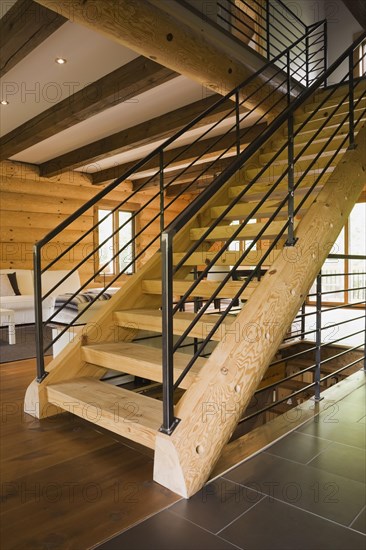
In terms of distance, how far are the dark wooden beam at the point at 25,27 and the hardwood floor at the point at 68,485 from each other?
244cm

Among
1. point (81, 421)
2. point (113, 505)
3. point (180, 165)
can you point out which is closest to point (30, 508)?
point (113, 505)

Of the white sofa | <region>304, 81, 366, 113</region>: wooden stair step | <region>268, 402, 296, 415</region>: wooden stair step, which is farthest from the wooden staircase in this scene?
the white sofa

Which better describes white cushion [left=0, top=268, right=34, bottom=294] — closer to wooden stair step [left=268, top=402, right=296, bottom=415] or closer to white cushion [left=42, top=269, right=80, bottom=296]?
white cushion [left=42, top=269, right=80, bottom=296]

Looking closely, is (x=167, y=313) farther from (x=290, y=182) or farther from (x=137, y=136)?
(x=137, y=136)

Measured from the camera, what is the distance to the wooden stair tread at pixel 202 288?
8.00 feet

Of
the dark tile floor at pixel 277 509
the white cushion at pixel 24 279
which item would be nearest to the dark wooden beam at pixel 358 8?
the dark tile floor at pixel 277 509

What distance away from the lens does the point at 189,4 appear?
2.87 m

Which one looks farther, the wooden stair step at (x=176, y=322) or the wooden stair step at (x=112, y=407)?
the wooden stair step at (x=176, y=322)

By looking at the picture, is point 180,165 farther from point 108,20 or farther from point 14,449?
point 14,449

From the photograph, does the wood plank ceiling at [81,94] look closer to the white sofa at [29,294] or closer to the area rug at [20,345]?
the white sofa at [29,294]

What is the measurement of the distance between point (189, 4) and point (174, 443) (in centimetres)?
281

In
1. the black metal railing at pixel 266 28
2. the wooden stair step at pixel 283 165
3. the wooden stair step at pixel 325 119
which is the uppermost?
the black metal railing at pixel 266 28

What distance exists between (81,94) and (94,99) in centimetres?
26

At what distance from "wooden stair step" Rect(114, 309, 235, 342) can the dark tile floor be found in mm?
613
